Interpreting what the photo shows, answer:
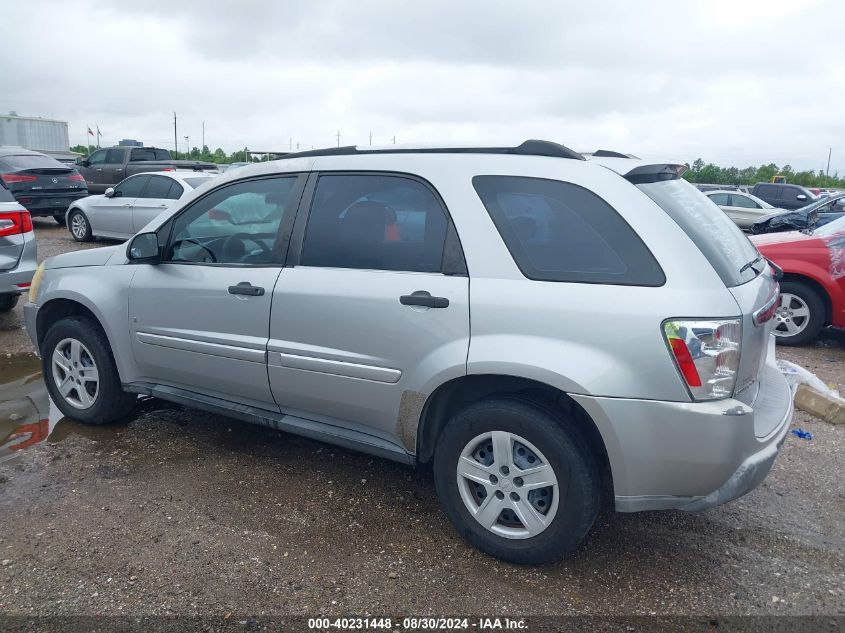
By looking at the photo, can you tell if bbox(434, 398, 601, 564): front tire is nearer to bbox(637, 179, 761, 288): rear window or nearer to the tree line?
bbox(637, 179, 761, 288): rear window

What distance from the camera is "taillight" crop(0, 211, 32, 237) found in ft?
22.2

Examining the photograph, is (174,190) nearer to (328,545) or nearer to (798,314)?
(798,314)

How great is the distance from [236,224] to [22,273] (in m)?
4.06

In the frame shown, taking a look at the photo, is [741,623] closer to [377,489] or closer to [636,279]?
[636,279]

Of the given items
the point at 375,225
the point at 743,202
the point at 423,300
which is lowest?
the point at 743,202

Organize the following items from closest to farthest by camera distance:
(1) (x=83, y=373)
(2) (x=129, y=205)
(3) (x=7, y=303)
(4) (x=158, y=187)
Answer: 1. (1) (x=83, y=373)
2. (3) (x=7, y=303)
3. (4) (x=158, y=187)
4. (2) (x=129, y=205)

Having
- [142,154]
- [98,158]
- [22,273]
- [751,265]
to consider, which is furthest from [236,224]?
[98,158]

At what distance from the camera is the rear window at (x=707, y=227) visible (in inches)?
113

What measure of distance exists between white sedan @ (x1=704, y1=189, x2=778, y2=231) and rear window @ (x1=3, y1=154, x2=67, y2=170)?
53.7 feet

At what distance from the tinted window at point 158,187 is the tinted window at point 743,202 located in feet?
49.4

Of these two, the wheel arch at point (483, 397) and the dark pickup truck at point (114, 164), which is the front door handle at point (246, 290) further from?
the dark pickup truck at point (114, 164)

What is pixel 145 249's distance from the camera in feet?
13.4

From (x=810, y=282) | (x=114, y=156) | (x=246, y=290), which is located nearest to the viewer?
(x=246, y=290)

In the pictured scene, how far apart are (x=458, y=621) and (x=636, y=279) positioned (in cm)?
153
